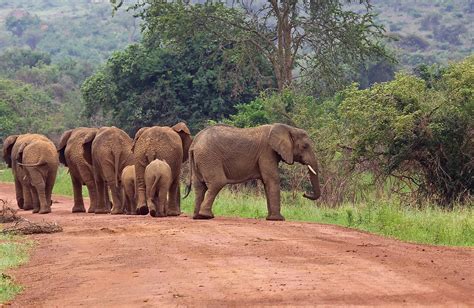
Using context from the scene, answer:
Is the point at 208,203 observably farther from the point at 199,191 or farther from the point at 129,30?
the point at 129,30

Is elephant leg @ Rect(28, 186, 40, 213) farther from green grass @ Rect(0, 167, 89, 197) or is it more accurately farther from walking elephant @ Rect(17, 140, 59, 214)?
green grass @ Rect(0, 167, 89, 197)

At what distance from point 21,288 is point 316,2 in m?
26.8

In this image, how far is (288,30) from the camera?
3566 centimetres

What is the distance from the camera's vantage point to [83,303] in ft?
29.8

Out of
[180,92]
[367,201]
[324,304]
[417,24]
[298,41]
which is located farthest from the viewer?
[417,24]

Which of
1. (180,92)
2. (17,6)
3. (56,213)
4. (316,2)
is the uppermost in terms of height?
(17,6)

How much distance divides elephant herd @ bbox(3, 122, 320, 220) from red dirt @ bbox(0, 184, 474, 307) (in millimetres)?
2389

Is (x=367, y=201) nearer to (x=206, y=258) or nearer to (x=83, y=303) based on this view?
(x=206, y=258)

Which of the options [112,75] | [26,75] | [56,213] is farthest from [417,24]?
[56,213]

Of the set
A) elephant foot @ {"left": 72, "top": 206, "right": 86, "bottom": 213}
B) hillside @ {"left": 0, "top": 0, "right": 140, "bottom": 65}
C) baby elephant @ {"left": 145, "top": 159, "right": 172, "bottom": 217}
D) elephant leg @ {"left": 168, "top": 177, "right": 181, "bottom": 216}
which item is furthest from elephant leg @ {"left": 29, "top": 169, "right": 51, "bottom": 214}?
hillside @ {"left": 0, "top": 0, "right": 140, "bottom": 65}

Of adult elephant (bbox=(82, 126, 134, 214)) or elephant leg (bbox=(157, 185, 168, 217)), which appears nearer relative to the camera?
elephant leg (bbox=(157, 185, 168, 217))

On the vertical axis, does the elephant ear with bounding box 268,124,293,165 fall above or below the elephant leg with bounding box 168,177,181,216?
above

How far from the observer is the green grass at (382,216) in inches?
594

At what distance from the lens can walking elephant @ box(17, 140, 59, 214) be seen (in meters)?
22.8
